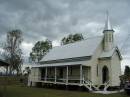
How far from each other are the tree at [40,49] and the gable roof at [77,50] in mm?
24517

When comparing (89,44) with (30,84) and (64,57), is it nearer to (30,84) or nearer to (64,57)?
(64,57)

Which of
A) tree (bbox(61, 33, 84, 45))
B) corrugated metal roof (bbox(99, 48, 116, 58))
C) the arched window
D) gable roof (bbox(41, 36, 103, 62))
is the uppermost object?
tree (bbox(61, 33, 84, 45))

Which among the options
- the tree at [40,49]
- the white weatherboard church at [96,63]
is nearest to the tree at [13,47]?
the tree at [40,49]

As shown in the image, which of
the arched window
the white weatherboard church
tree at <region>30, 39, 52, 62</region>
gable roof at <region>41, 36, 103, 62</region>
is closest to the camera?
the white weatherboard church

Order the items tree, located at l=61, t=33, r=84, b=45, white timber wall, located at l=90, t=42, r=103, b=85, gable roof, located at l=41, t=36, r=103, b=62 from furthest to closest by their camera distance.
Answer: tree, located at l=61, t=33, r=84, b=45, gable roof, located at l=41, t=36, r=103, b=62, white timber wall, located at l=90, t=42, r=103, b=85

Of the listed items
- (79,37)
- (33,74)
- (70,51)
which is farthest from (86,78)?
(79,37)

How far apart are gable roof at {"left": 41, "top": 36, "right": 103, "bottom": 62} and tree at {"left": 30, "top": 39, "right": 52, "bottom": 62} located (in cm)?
2452

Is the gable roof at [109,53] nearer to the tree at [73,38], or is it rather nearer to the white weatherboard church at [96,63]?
the white weatherboard church at [96,63]

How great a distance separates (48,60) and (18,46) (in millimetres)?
25243

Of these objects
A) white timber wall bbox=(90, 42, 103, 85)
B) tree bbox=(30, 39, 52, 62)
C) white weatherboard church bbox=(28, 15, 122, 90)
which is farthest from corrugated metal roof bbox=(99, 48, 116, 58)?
tree bbox=(30, 39, 52, 62)

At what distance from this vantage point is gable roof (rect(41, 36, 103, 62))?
3650cm

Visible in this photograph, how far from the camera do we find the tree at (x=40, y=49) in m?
72.2

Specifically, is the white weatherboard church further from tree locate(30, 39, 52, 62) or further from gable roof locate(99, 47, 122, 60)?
tree locate(30, 39, 52, 62)

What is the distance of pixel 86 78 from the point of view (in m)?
35.3
